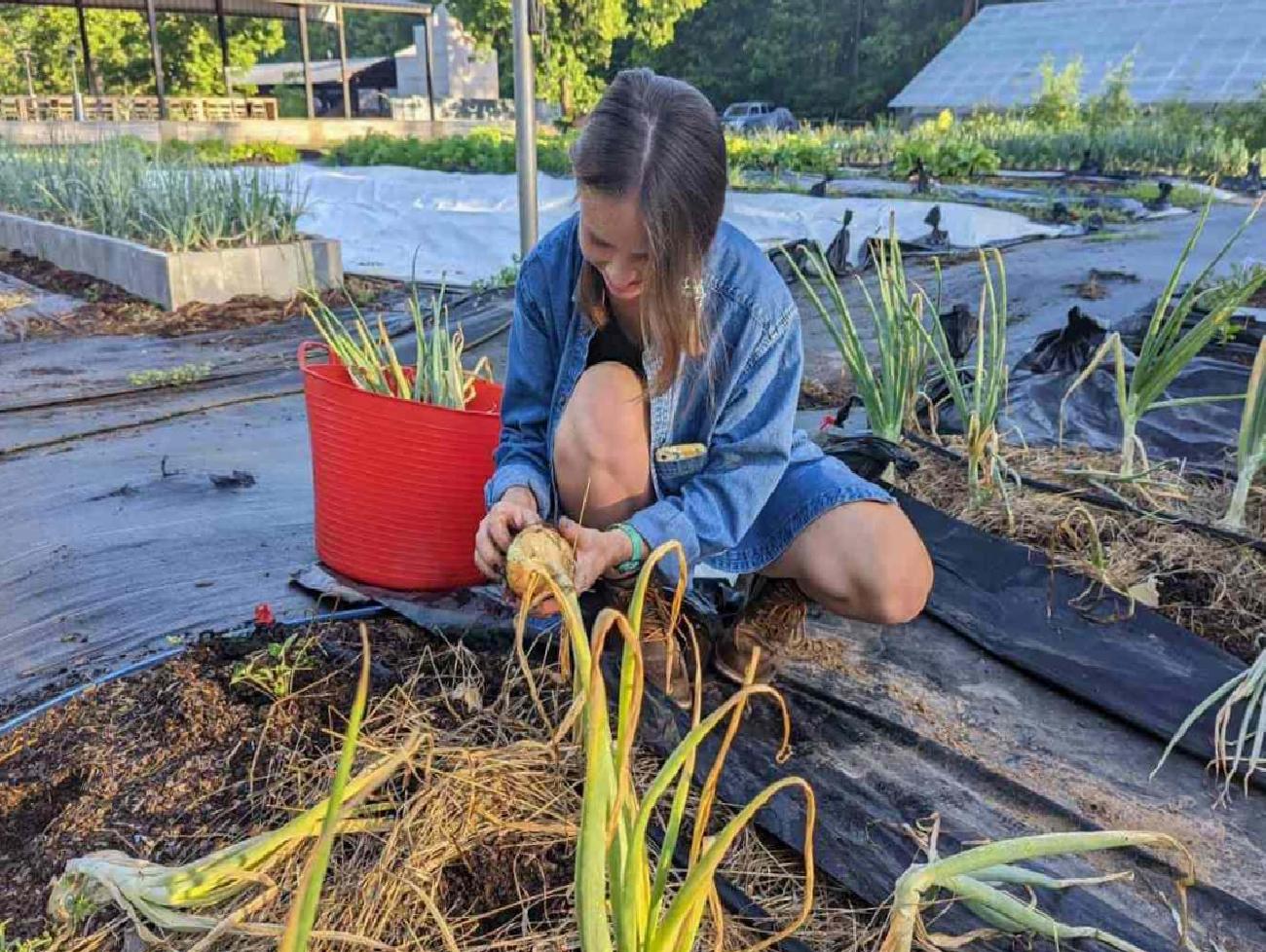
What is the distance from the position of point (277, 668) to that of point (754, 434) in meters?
0.78

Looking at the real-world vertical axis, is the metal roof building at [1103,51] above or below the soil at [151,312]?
above

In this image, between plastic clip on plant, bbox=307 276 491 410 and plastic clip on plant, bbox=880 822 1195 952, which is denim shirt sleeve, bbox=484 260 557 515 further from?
plastic clip on plant, bbox=880 822 1195 952

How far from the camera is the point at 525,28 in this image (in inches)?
133

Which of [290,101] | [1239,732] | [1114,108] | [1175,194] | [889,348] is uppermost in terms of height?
[290,101]

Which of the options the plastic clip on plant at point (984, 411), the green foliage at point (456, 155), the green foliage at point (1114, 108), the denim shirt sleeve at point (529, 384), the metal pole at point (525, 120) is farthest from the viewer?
the green foliage at point (1114, 108)

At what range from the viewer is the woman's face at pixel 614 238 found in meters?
1.18

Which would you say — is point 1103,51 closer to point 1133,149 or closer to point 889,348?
point 1133,149

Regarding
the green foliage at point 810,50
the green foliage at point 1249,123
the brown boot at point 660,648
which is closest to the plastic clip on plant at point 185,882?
the brown boot at point 660,648

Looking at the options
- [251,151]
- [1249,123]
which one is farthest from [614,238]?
[251,151]

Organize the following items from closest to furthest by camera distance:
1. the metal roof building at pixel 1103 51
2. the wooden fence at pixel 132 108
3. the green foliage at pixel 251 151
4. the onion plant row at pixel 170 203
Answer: the onion plant row at pixel 170 203 → the green foliage at pixel 251 151 → the wooden fence at pixel 132 108 → the metal roof building at pixel 1103 51

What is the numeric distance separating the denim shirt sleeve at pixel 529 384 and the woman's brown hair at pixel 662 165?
31 centimetres

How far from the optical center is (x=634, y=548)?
126 cm

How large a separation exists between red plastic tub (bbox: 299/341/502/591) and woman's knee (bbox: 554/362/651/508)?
28 cm

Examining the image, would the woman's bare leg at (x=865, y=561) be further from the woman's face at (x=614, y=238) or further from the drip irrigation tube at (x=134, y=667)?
the drip irrigation tube at (x=134, y=667)
